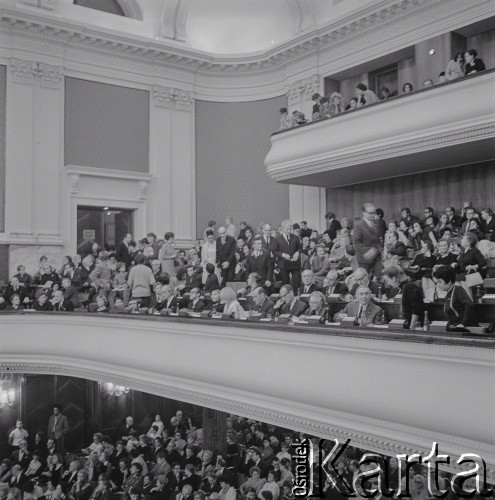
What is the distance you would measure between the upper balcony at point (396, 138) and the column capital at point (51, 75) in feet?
15.0

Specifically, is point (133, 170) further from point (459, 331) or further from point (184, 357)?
point (459, 331)

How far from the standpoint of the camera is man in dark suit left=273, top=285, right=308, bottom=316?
602 cm

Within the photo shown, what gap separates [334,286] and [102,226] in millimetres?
7544

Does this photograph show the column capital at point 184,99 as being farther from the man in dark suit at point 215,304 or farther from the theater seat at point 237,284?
the man in dark suit at point 215,304

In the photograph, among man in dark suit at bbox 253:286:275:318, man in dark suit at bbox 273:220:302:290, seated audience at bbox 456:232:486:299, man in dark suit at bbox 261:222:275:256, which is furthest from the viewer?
man in dark suit at bbox 261:222:275:256

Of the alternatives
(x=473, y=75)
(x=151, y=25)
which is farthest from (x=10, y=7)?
(x=473, y=75)

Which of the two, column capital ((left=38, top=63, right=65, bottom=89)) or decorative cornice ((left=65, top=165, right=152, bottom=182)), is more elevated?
column capital ((left=38, top=63, right=65, bottom=89))

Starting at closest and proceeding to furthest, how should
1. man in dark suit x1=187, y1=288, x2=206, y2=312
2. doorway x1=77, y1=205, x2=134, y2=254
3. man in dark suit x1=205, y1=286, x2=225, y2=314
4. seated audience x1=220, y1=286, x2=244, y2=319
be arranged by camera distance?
seated audience x1=220, y1=286, x2=244, y2=319, man in dark suit x1=205, y1=286, x2=225, y2=314, man in dark suit x1=187, y1=288, x2=206, y2=312, doorway x1=77, y1=205, x2=134, y2=254

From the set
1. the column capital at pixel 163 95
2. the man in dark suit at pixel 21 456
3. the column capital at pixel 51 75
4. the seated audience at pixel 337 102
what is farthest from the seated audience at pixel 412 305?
the column capital at pixel 163 95

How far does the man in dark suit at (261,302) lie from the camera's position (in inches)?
251

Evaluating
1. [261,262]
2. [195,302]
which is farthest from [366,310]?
[261,262]

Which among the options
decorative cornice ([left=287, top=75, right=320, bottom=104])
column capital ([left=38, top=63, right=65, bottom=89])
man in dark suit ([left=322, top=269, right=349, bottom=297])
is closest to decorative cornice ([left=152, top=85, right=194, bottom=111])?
column capital ([left=38, top=63, right=65, bottom=89])

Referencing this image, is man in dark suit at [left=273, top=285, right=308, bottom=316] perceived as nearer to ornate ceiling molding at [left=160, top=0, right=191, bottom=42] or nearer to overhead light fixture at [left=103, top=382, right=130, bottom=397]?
overhead light fixture at [left=103, top=382, right=130, bottom=397]

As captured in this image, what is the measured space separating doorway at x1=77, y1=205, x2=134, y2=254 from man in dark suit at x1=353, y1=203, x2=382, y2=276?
711 cm
